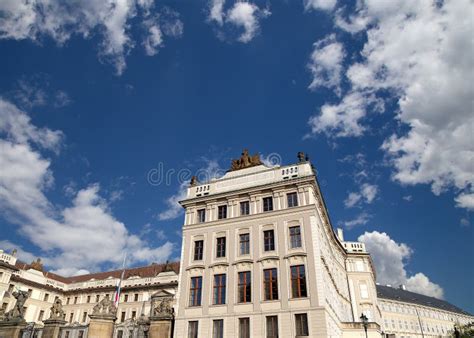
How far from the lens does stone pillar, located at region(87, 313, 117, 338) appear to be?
1172 inches

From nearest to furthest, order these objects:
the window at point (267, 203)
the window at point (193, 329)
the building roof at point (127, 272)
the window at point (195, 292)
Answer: the window at point (193, 329), the window at point (195, 292), the window at point (267, 203), the building roof at point (127, 272)

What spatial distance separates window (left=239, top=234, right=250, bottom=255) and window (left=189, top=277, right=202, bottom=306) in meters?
4.73

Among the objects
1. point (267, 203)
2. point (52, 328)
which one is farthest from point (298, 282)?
point (52, 328)

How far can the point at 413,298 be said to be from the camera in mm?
104500

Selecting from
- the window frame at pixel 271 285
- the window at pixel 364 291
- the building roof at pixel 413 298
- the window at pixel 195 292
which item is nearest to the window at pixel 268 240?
the window frame at pixel 271 285

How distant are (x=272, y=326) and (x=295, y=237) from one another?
24.7 ft

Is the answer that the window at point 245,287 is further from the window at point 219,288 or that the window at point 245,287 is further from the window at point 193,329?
the window at point 193,329

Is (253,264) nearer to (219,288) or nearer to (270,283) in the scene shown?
(270,283)

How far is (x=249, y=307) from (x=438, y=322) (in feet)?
323

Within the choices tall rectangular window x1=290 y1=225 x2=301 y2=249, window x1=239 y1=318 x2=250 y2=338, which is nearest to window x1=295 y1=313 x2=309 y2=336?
window x1=239 y1=318 x2=250 y2=338

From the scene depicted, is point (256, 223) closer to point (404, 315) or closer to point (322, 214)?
point (322, 214)

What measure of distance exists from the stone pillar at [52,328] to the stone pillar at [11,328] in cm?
311

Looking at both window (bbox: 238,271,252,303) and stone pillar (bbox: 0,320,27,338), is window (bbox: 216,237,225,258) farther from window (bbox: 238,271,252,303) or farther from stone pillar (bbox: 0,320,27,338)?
stone pillar (bbox: 0,320,27,338)

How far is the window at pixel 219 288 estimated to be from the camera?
31938mm
